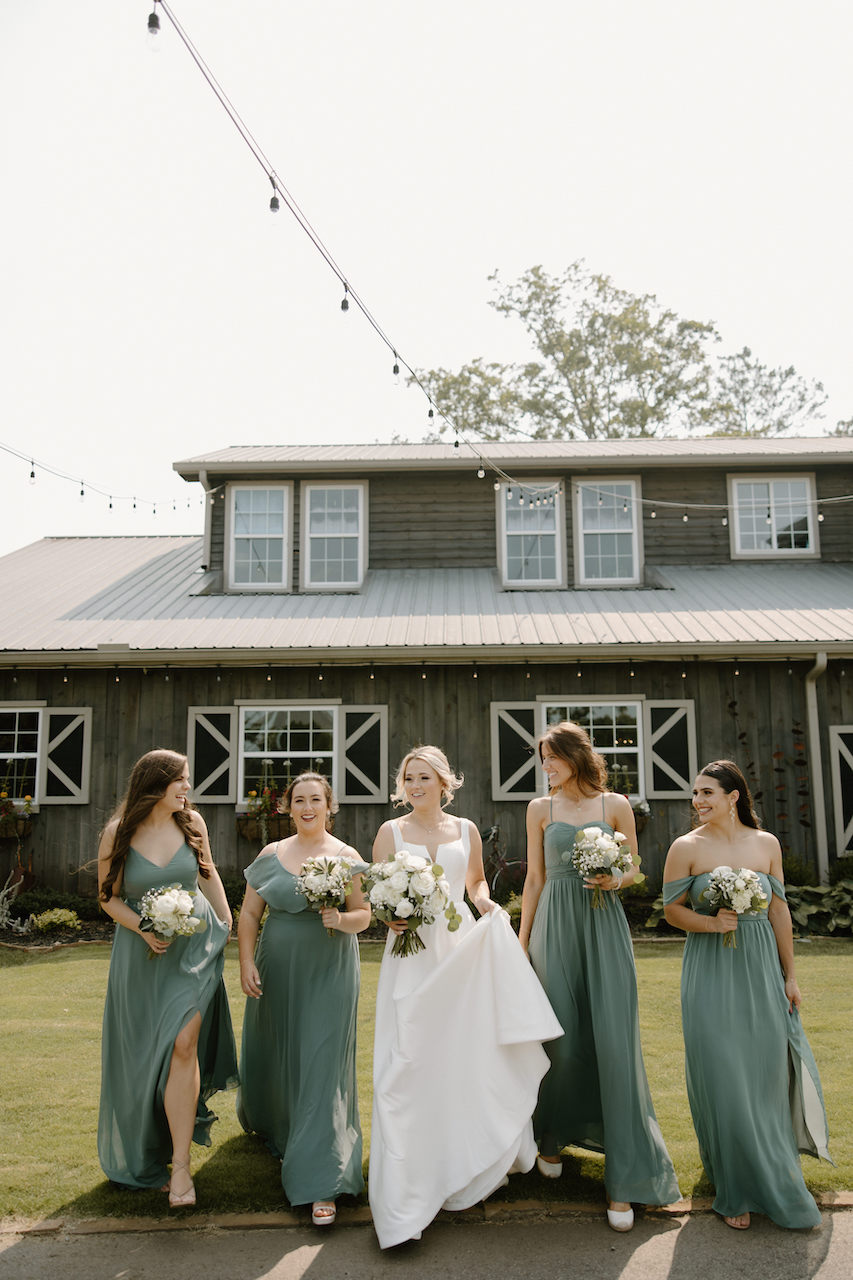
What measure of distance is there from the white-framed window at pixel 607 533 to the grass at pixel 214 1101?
266 inches

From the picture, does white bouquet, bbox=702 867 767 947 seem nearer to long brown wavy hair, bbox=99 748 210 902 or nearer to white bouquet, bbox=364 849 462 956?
white bouquet, bbox=364 849 462 956

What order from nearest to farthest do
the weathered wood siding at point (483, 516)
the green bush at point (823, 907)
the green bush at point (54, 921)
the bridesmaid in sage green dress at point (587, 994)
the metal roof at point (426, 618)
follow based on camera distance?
the bridesmaid in sage green dress at point (587, 994) → the green bush at point (823, 907) → the green bush at point (54, 921) → the metal roof at point (426, 618) → the weathered wood siding at point (483, 516)

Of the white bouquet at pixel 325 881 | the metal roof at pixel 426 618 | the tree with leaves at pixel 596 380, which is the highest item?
the tree with leaves at pixel 596 380

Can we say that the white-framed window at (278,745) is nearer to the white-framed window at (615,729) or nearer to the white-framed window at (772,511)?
the white-framed window at (615,729)

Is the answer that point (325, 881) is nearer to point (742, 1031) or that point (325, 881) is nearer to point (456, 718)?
point (742, 1031)

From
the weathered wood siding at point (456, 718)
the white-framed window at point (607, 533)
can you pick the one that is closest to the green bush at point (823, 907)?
the weathered wood siding at point (456, 718)

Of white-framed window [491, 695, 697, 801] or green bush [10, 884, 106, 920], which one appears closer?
green bush [10, 884, 106, 920]

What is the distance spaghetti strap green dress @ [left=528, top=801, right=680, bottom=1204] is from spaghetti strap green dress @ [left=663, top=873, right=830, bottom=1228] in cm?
23

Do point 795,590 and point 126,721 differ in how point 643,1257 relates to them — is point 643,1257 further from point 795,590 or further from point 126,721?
point 795,590

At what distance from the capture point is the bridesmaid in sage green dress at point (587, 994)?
4.03m

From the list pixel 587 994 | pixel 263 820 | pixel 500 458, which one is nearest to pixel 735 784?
pixel 587 994

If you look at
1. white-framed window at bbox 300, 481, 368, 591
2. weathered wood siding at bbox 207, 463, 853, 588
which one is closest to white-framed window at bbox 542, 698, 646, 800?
weathered wood siding at bbox 207, 463, 853, 588

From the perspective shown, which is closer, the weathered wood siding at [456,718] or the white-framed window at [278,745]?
the weathered wood siding at [456,718]

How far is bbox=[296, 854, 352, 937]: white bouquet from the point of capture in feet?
13.8
